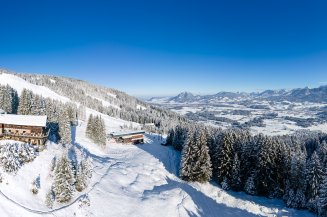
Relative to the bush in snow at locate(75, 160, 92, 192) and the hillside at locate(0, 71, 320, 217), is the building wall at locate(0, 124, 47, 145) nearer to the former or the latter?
the hillside at locate(0, 71, 320, 217)

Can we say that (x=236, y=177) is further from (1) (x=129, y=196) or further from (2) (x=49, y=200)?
(2) (x=49, y=200)

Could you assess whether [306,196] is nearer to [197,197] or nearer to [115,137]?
[197,197]

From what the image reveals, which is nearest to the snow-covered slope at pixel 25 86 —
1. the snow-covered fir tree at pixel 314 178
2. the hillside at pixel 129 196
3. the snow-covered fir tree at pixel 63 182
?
the hillside at pixel 129 196

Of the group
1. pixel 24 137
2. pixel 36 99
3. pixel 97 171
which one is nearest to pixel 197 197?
pixel 97 171

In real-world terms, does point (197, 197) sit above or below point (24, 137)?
below

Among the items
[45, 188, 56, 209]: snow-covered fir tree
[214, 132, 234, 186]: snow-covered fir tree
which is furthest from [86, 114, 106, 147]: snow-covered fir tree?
[45, 188, 56, 209]: snow-covered fir tree

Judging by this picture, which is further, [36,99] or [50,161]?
[36,99]
